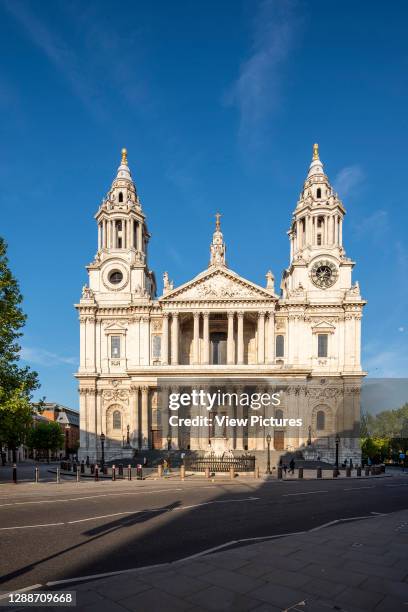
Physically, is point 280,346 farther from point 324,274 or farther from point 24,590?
point 24,590

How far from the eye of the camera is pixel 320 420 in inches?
2021

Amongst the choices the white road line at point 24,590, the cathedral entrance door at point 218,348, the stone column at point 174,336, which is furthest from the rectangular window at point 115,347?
the white road line at point 24,590

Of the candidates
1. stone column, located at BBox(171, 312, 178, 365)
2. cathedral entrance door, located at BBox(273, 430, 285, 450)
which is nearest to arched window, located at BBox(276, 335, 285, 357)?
cathedral entrance door, located at BBox(273, 430, 285, 450)

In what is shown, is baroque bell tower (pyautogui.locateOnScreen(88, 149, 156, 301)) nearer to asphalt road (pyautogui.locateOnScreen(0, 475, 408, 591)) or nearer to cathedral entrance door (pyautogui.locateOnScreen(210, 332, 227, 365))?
cathedral entrance door (pyautogui.locateOnScreen(210, 332, 227, 365))

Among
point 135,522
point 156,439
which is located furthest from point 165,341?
point 135,522

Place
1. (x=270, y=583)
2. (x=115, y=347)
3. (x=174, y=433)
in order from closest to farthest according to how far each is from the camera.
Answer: (x=270, y=583) < (x=174, y=433) < (x=115, y=347)

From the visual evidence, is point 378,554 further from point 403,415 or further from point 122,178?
point 403,415

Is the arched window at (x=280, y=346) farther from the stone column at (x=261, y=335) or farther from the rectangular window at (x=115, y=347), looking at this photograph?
the rectangular window at (x=115, y=347)

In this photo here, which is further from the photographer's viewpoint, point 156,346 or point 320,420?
point 156,346

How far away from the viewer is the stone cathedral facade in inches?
1927

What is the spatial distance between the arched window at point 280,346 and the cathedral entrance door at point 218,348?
6.70 meters

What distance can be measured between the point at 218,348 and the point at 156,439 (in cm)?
1358

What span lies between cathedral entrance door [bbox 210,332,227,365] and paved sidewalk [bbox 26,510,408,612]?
44970 millimetres

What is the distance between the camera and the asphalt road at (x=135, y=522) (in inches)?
343
